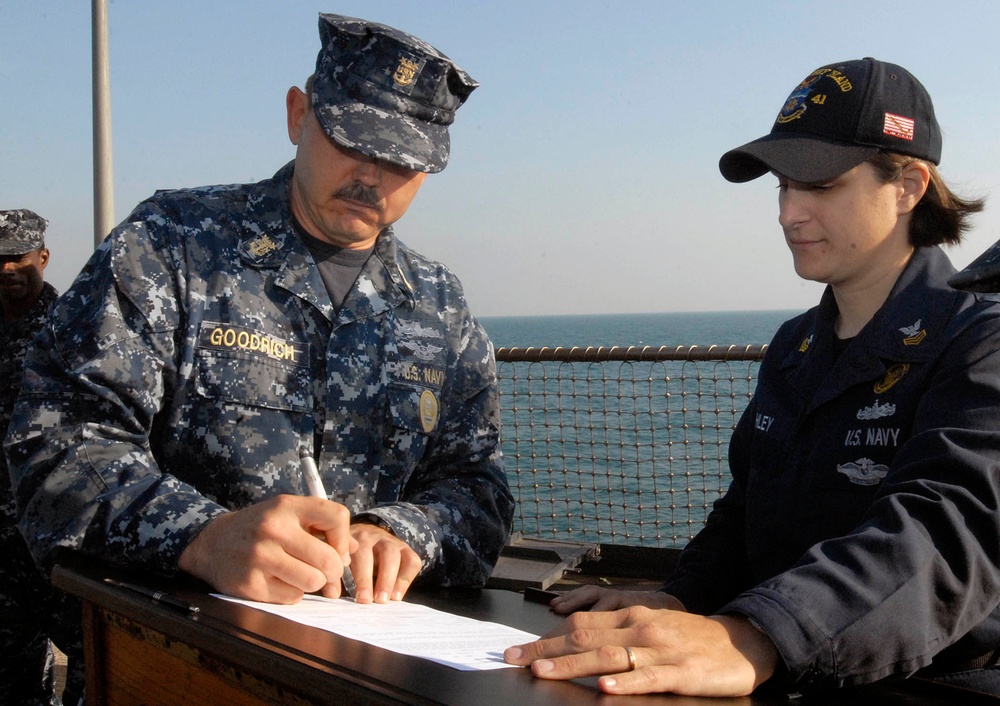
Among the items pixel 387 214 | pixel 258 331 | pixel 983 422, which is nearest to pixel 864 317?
pixel 983 422

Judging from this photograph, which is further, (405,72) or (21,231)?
(21,231)

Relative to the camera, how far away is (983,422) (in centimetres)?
150

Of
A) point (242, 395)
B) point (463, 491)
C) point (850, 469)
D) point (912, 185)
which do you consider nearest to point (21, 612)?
point (242, 395)

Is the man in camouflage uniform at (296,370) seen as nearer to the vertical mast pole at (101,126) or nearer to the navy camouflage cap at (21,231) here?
the navy camouflage cap at (21,231)

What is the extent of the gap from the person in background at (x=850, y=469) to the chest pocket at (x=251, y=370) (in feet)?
2.45

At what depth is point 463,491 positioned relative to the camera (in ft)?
7.27

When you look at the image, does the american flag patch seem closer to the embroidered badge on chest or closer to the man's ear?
the embroidered badge on chest

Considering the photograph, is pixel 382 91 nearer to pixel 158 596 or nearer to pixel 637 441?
pixel 158 596

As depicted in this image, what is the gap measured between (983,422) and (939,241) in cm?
62

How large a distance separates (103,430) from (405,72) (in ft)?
3.42

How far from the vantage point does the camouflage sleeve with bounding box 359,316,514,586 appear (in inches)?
79.1

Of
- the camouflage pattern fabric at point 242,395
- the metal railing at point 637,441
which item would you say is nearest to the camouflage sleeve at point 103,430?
the camouflage pattern fabric at point 242,395

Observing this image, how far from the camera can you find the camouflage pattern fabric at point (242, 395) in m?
1.80

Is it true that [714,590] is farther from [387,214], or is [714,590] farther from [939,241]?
[387,214]
